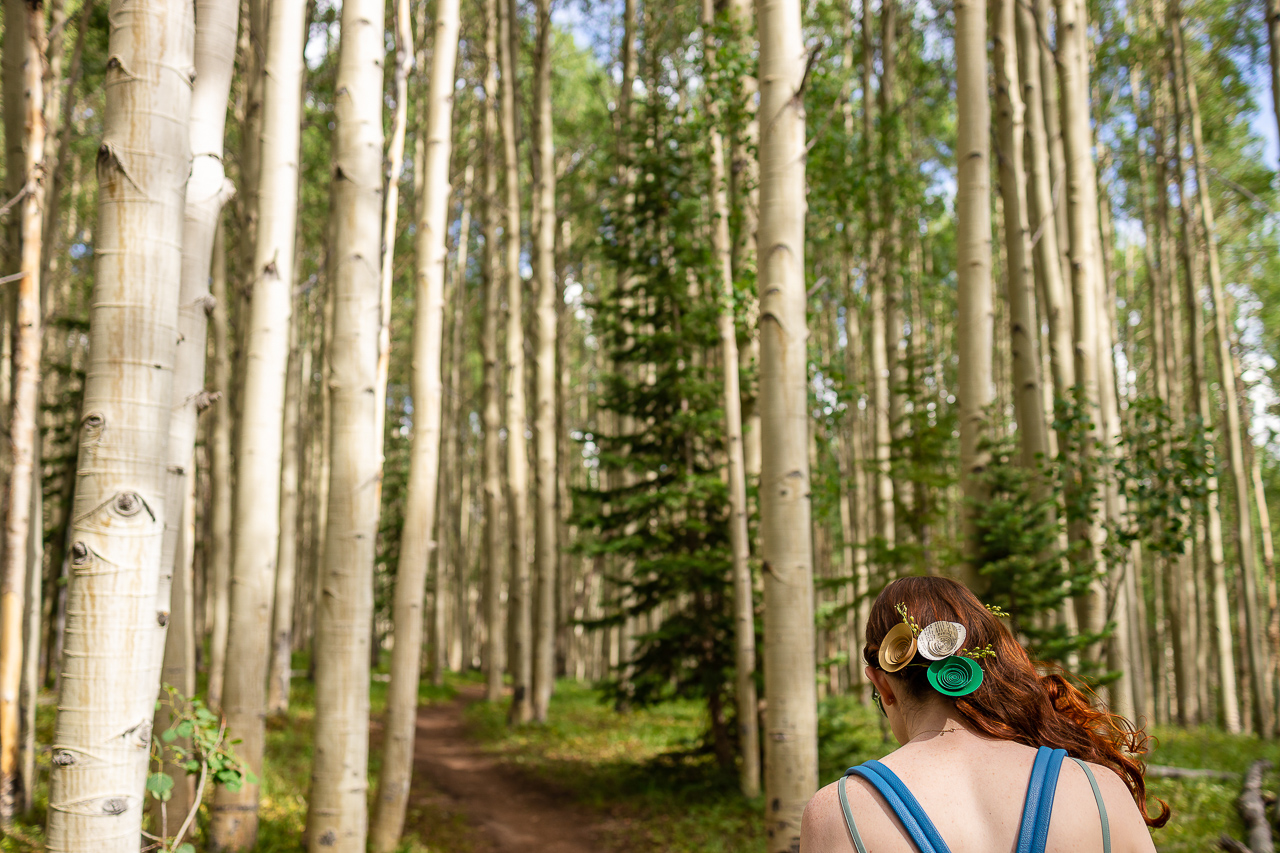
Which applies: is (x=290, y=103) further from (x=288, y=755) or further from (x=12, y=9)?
(x=288, y=755)

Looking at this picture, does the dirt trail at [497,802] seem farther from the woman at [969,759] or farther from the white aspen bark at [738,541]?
the woman at [969,759]

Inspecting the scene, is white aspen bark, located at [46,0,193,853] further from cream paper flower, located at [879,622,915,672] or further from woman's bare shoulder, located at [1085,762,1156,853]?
woman's bare shoulder, located at [1085,762,1156,853]

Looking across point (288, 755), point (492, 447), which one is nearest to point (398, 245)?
point (492, 447)

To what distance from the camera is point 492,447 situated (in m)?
13.9

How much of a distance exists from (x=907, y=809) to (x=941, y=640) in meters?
0.32

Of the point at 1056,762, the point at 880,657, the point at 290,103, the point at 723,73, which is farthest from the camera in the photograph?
the point at 723,73

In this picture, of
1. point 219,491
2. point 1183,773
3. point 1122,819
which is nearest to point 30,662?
point 219,491

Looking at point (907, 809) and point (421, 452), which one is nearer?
point (907, 809)

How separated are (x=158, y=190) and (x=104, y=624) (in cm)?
124

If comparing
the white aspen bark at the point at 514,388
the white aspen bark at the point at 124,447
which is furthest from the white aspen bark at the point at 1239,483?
the white aspen bark at the point at 124,447

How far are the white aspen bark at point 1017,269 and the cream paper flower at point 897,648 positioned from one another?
5387 millimetres

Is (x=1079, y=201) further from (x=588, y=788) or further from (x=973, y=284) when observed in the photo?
(x=588, y=788)

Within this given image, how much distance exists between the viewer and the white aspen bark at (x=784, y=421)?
4.28 meters

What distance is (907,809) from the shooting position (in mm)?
1406
